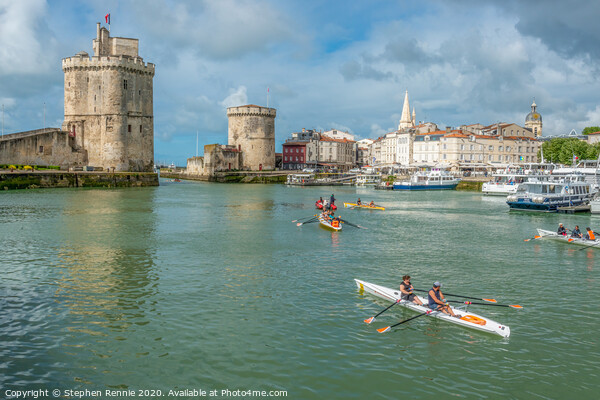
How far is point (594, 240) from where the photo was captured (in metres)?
25.6

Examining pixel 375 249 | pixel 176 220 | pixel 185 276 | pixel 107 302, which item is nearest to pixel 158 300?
pixel 107 302

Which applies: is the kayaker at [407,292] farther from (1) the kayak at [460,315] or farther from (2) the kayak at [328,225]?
(2) the kayak at [328,225]

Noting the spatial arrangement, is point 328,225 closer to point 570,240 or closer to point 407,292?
point 570,240

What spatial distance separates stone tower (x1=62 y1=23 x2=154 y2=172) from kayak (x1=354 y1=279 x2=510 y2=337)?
2375 inches

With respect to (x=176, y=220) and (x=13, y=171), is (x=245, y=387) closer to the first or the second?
(x=176, y=220)

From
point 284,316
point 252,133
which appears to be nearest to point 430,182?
point 252,133

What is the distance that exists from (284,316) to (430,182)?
2754 inches

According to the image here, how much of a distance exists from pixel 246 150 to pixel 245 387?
90.7 metres

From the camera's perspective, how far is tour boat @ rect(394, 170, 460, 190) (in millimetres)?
79875

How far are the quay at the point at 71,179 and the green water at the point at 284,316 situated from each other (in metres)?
33.8

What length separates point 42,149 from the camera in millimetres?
65312

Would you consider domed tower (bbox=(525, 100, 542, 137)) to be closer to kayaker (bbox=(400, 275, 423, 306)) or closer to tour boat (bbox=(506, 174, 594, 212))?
tour boat (bbox=(506, 174, 594, 212))

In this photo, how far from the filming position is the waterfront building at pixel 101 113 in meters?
67.6

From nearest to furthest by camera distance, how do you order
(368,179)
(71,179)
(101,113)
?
(71,179) < (101,113) < (368,179)
